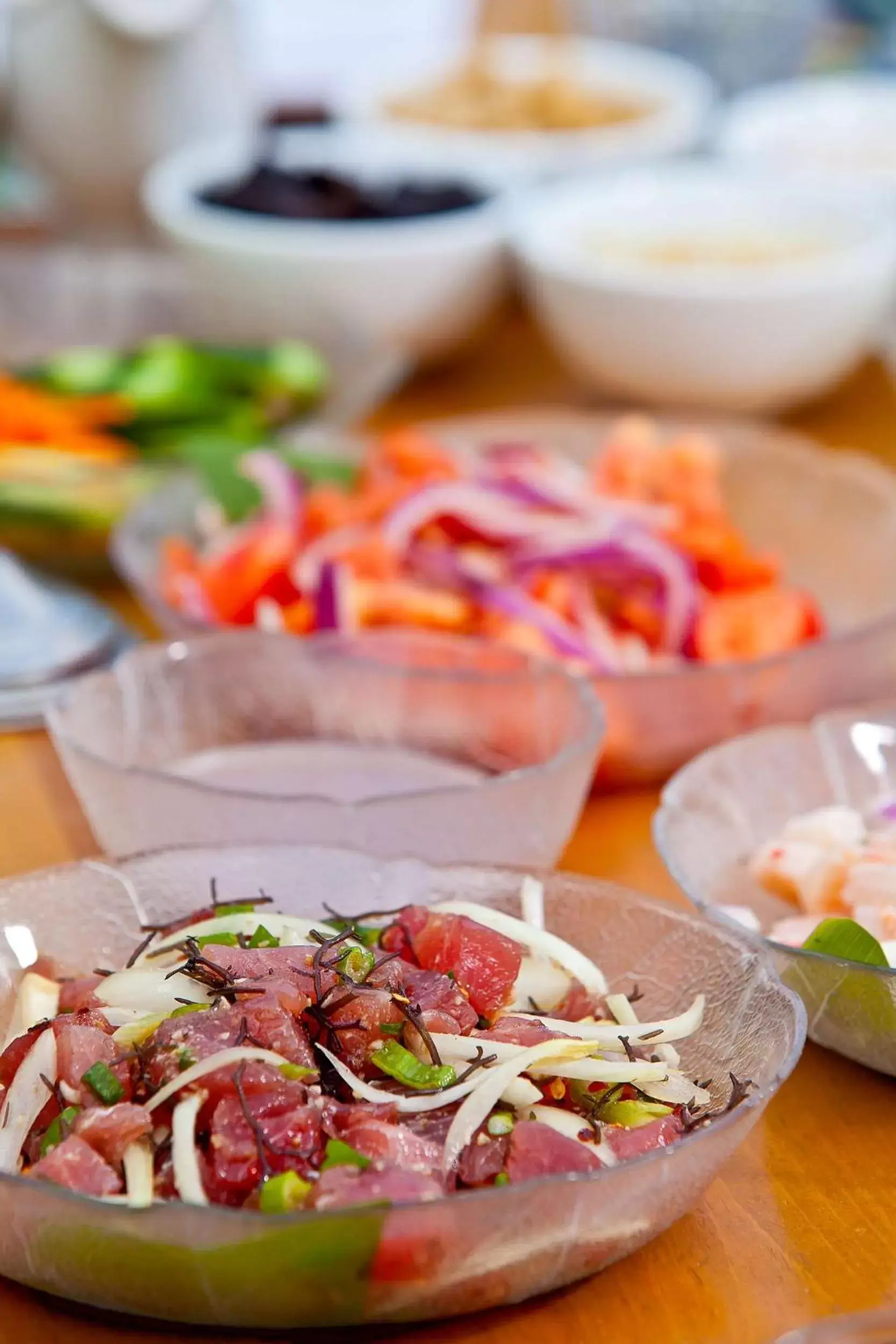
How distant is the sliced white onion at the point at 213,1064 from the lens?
0.75 m

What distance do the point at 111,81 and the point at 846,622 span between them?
1.46 meters

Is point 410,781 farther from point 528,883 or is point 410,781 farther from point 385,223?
point 385,223

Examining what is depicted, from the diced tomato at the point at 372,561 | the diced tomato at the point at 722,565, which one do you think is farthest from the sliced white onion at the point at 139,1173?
the diced tomato at the point at 722,565

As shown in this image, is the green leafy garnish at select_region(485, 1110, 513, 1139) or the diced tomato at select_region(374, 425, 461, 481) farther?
the diced tomato at select_region(374, 425, 461, 481)

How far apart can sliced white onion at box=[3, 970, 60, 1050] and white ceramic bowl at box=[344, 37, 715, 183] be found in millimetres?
1589

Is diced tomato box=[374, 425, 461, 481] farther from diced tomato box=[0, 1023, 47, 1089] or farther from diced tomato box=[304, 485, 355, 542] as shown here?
diced tomato box=[0, 1023, 47, 1089]

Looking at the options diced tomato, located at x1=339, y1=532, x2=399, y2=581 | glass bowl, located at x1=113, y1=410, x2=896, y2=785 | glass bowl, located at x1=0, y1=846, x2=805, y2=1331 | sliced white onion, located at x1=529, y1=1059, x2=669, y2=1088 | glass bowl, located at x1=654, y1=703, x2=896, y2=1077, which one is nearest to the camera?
glass bowl, located at x1=0, y1=846, x2=805, y2=1331

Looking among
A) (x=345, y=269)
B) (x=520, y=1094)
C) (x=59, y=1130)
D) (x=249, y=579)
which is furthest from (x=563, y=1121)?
(x=345, y=269)

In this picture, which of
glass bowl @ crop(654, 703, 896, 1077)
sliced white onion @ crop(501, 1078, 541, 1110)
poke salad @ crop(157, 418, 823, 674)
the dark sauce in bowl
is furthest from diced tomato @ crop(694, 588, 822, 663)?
the dark sauce in bowl

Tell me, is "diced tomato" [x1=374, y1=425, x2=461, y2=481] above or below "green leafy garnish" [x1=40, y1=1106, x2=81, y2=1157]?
below

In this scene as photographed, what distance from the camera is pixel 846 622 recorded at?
1543 millimetres

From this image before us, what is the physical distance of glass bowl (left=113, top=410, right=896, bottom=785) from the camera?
1.28 meters

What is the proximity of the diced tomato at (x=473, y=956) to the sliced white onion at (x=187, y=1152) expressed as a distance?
0.16 meters

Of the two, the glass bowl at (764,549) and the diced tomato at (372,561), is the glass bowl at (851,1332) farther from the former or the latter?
the diced tomato at (372,561)
